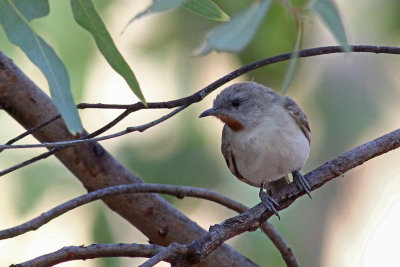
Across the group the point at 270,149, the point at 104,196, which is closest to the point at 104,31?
the point at 104,196

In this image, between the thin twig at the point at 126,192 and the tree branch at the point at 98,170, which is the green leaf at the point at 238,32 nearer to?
the thin twig at the point at 126,192

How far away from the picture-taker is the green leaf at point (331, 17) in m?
1.26

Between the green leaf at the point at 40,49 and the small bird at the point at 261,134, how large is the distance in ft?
4.36

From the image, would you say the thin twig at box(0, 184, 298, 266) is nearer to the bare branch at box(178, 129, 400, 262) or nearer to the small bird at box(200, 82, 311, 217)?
the small bird at box(200, 82, 311, 217)

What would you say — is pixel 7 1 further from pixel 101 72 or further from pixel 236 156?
pixel 101 72

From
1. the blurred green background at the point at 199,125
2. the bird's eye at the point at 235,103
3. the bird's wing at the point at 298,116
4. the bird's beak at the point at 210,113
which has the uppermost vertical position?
the blurred green background at the point at 199,125

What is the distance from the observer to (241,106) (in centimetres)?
312

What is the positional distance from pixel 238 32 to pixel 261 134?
5.63 ft

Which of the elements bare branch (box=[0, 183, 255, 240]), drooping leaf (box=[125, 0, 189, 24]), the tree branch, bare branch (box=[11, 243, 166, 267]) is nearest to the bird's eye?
bare branch (box=[0, 183, 255, 240])

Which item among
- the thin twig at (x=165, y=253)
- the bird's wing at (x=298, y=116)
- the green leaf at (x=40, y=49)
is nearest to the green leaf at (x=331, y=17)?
the green leaf at (x=40, y=49)

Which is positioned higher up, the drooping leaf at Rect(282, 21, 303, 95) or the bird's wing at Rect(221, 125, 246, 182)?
the bird's wing at Rect(221, 125, 246, 182)

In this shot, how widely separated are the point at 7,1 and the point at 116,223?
1.98 m

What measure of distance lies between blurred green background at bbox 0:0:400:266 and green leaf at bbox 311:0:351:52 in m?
1.83

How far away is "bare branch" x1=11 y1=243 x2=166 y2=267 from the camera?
6.68ft
